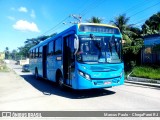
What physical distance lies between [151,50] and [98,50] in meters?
15.0

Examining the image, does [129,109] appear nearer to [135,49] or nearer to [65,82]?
[65,82]

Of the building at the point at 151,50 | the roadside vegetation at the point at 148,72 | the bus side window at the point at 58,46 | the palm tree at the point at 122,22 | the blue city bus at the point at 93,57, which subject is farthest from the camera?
the palm tree at the point at 122,22

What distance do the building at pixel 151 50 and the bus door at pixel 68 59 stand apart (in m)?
13.5

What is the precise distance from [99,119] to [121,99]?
318cm

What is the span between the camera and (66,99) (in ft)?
34.6

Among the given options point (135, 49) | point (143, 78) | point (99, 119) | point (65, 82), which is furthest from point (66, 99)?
point (135, 49)

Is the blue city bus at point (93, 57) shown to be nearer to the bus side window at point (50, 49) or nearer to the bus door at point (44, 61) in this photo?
the bus side window at point (50, 49)

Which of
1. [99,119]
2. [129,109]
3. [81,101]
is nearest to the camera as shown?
[99,119]

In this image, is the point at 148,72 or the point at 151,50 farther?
the point at 151,50

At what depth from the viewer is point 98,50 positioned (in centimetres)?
1048

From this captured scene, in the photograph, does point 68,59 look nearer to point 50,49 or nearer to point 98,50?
point 98,50

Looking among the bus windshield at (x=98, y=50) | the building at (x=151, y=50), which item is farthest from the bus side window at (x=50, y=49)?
the building at (x=151, y=50)

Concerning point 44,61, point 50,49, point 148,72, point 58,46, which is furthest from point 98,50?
point 148,72

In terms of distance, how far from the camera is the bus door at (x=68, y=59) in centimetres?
1104
